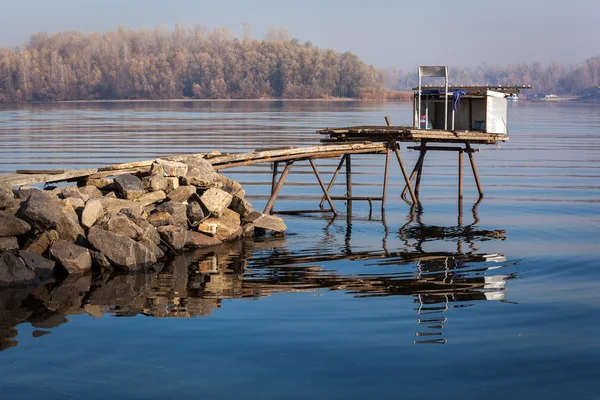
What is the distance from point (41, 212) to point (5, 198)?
1188 millimetres

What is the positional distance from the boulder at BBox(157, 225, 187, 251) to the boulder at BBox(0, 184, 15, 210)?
2901 millimetres

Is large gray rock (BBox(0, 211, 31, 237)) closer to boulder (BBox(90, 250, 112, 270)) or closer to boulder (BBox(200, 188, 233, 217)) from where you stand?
boulder (BBox(90, 250, 112, 270))

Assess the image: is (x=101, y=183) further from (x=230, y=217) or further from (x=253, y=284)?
(x=253, y=284)

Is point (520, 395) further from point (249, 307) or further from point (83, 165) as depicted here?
point (83, 165)

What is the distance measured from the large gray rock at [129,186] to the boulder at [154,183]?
0.23 m

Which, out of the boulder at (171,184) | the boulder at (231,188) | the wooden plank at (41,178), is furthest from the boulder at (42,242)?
the boulder at (231,188)

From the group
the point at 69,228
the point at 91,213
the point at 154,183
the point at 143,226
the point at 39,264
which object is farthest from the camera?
the point at 154,183

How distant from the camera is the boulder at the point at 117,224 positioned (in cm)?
1828

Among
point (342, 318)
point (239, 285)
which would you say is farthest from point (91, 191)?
point (342, 318)

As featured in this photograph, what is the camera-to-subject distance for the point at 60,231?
18.0 m

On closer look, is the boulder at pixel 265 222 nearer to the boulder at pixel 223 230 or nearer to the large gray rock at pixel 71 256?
the boulder at pixel 223 230

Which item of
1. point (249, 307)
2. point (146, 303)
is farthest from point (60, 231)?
point (249, 307)

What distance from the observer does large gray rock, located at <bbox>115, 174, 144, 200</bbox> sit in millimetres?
20406

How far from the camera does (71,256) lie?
57.5ft
